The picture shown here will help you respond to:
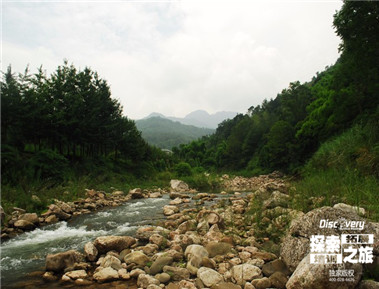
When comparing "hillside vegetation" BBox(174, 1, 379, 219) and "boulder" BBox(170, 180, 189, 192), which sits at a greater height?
"hillside vegetation" BBox(174, 1, 379, 219)

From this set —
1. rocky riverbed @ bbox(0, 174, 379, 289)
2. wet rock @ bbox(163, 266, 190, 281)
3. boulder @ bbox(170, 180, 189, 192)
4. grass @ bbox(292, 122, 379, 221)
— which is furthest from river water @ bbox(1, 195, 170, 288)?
boulder @ bbox(170, 180, 189, 192)

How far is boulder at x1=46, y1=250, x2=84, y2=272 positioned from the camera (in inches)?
169

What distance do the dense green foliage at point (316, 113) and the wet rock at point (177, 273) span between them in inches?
523

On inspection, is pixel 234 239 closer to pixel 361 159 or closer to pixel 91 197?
pixel 361 159

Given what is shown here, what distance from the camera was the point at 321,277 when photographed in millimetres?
2719

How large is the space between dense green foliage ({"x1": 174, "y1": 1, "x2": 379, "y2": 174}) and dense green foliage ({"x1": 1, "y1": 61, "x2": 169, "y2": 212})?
17329 millimetres

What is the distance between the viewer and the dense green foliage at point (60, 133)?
42.7 feet

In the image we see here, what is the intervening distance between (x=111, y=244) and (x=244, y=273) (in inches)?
121

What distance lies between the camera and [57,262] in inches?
170

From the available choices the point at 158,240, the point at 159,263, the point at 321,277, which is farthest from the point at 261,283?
the point at 158,240

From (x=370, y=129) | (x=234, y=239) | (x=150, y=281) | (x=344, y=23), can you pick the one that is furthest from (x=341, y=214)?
(x=344, y=23)

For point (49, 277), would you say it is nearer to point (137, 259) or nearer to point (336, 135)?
point (137, 259)

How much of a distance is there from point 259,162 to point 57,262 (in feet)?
137

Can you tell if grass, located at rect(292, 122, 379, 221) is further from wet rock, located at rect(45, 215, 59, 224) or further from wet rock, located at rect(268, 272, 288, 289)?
wet rock, located at rect(45, 215, 59, 224)
